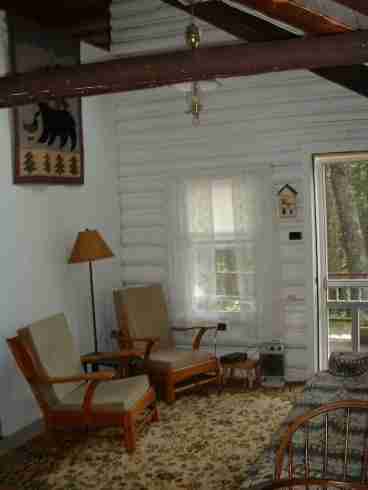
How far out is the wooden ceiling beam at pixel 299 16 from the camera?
396cm

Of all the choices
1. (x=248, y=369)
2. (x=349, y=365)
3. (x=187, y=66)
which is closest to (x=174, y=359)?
(x=248, y=369)

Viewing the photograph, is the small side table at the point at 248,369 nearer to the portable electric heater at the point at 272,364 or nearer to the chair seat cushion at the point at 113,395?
the portable electric heater at the point at 272,364

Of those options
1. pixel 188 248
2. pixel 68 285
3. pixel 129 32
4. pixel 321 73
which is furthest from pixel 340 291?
pixel 129 32

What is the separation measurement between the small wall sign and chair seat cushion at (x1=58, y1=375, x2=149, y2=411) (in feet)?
7.43

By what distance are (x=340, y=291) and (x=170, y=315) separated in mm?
1868

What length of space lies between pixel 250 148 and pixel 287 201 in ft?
2.27

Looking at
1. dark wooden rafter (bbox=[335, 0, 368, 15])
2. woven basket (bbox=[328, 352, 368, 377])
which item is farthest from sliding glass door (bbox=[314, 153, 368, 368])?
dark wooden rafter (bbox=[335, 0, 368, 15])

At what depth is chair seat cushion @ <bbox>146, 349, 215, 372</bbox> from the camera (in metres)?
5.59

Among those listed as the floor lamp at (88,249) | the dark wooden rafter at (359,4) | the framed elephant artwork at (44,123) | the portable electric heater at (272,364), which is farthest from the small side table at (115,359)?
the dark wooden rafter at (359,4)

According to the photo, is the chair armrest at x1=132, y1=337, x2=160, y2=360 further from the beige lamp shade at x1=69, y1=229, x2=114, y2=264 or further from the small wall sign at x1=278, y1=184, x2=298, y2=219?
the small wall sign at x1=278, y1=184, x2=298, y2=219

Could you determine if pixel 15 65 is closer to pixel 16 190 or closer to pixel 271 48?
pixel 16 190

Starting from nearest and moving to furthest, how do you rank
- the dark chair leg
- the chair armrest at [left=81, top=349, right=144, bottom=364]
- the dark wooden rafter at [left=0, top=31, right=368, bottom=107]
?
the dark wooden rafter at [left=0, top=31, right=368, bottom=107], the dark chair leg, the chair armrest at [left=81, top=349, right=144, bottom=364]

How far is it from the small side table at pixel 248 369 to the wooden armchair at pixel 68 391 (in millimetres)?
1204

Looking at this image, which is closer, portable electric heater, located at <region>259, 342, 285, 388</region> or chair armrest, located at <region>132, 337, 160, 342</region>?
chair armrest, located at <region>132, 337, 160, 342</region>
